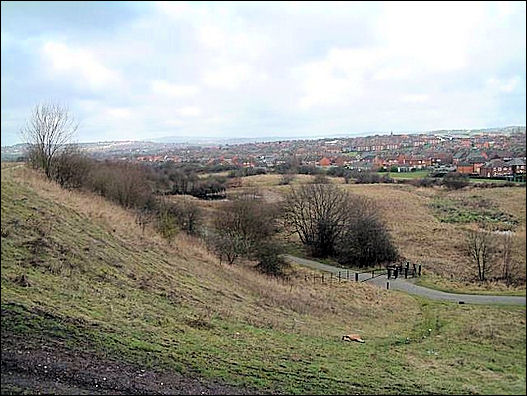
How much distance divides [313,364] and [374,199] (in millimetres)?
13561

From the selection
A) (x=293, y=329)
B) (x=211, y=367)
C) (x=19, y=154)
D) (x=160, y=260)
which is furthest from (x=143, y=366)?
(x=19, y=154)

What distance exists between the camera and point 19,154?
13367mm

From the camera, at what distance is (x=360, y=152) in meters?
17.9

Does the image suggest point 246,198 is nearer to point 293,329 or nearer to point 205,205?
point 205,205

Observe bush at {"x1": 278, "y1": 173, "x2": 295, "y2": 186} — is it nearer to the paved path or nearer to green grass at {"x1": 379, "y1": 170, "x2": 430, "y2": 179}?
the paved path

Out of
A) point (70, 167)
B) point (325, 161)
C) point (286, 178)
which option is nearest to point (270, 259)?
point (325, 161)

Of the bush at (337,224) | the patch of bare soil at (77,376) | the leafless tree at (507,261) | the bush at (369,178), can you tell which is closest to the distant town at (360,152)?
the bush at (369,178)

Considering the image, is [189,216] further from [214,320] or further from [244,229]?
[214,320]

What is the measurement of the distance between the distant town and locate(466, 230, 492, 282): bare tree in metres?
1.62

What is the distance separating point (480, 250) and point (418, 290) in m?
2.71

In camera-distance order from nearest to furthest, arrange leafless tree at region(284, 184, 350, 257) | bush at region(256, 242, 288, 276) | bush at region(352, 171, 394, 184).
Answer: bush at region(352, 171, 394, 184) → bush at region(256, 242, 288, 276) → leafless tree at region(284, 184, 350, 257)

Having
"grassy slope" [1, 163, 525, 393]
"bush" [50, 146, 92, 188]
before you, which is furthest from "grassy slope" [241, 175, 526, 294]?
"bush" [50, 146, 92, 188]

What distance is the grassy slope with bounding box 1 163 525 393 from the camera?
4.79 m

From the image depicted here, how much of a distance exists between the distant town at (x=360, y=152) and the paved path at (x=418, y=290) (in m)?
2.25
